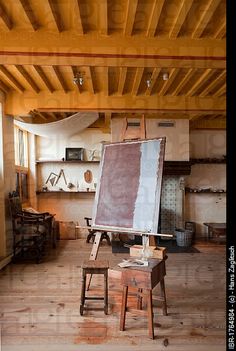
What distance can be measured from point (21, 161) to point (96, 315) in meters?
4.05

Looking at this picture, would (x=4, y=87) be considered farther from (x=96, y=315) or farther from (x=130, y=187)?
(x=96, y=315)

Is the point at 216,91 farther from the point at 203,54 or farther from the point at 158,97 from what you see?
the point at 203,54

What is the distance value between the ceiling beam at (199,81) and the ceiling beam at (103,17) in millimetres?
1647

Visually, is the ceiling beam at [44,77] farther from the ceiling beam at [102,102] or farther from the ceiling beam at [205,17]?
the ceiling beam at [205,17]

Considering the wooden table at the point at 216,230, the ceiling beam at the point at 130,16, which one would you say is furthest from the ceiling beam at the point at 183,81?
the wooden table at the point at 216,230

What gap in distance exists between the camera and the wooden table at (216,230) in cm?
552

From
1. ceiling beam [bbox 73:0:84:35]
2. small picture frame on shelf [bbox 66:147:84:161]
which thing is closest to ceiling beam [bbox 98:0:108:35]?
ceiling beam [bbox 73:0:84:35]

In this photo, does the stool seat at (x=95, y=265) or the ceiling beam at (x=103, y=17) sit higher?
the ceiling beam at (x=103, y=17)

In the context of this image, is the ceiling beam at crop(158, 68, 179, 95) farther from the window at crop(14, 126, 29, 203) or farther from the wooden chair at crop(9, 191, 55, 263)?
the window at crop(14, 126, 29, 203)

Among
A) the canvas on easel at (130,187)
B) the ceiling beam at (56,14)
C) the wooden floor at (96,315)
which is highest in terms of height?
the ceiling beam at (56,14)

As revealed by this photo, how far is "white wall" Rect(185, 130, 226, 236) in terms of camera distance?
6.39 m

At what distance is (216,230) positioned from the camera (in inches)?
220

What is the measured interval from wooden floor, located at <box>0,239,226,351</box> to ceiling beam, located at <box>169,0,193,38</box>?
238cm

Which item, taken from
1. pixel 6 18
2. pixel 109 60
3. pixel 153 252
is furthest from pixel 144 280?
pixel 6 18
